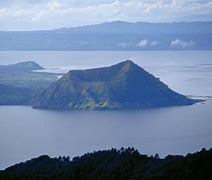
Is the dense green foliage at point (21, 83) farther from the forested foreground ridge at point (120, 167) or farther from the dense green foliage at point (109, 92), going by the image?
the forested foreground ridge at point (120, 167)

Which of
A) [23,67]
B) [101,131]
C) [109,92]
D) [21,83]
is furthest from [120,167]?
[23,67]

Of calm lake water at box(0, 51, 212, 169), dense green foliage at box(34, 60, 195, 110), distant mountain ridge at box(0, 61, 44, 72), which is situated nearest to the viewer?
calm lake water at box(0, 51, 212, 169)

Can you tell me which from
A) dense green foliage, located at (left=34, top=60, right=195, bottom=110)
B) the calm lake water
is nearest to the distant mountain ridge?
dense green foliage, located at (left=34, top=60, right=195, bottom=110)

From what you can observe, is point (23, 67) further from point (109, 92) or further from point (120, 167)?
point (120, 167)

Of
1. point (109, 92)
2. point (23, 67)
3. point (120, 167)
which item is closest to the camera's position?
point (120, 167)

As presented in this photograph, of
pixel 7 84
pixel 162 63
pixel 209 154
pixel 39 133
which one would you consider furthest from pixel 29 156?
pixel 162 63

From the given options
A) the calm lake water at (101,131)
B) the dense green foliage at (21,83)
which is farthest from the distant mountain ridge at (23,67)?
the calm lake water at (101,131)

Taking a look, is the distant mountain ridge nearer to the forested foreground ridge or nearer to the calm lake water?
the calm lake water
